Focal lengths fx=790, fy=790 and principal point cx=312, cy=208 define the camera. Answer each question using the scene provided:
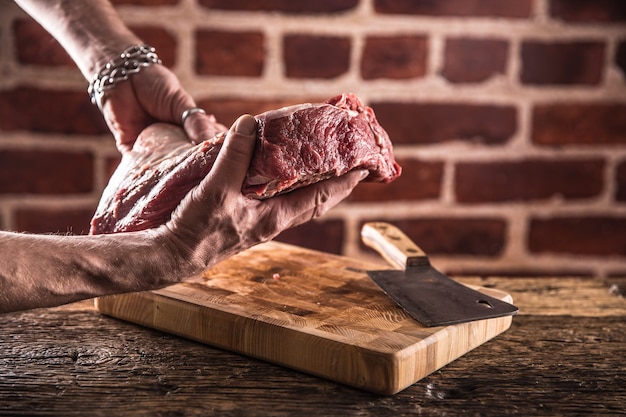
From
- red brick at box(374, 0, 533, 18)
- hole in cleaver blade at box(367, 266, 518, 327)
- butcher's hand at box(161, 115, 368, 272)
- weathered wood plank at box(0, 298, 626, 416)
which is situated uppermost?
red brick at box(374, 0, 533, 18)

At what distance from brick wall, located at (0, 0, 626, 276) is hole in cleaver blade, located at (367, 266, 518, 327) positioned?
738mm

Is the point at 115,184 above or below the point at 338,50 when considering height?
below

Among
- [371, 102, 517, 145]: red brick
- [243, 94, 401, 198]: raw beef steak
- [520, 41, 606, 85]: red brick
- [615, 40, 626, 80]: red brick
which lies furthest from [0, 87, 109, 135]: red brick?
[615, 40, 626, 80]: red brick

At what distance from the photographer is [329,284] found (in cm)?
125

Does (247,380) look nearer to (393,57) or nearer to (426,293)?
(426,293)

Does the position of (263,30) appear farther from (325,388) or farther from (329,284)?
(325,388)

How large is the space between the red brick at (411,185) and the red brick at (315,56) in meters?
0.28

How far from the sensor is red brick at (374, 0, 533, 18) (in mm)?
1917

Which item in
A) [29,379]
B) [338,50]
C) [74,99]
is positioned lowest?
[29,379]

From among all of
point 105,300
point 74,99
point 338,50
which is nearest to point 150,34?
point 74,99

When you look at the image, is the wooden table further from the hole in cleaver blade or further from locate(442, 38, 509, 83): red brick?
locate(442, 38, 509, 83): red brick

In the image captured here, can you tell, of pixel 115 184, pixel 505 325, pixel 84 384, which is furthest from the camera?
pixel 115 184

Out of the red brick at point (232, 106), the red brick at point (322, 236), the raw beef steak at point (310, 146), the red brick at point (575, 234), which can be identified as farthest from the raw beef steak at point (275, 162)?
the red brick at point (575, 234)

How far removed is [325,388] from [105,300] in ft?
1.35
